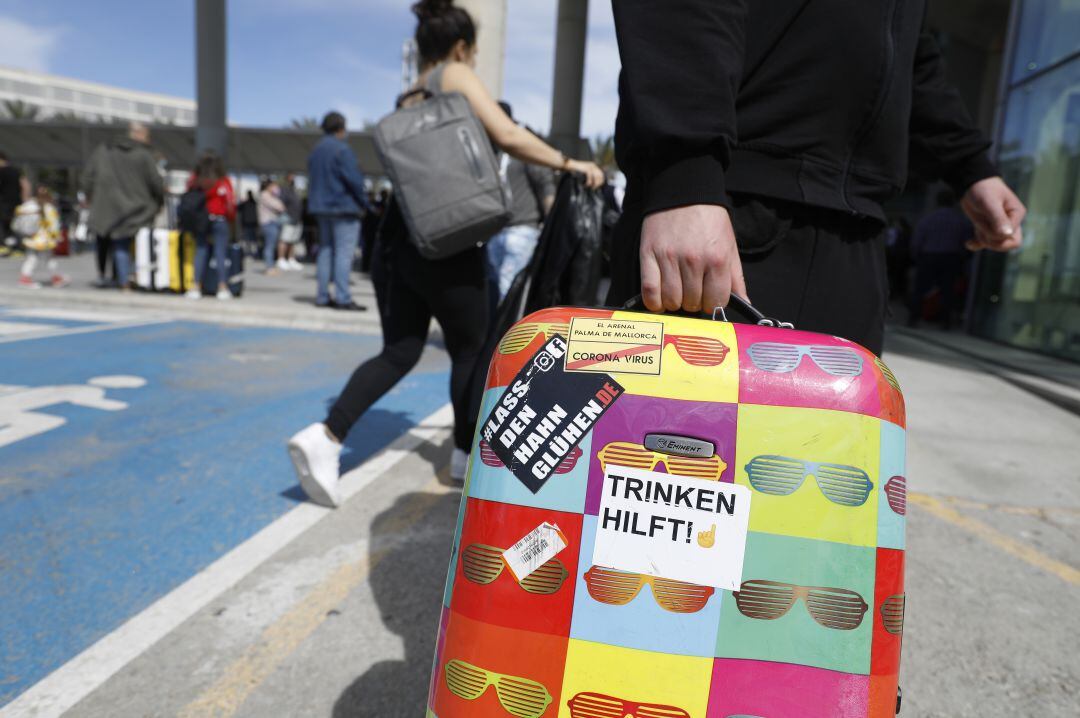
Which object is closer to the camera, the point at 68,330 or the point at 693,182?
the point at 693,182

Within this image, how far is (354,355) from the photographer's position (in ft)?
20.7

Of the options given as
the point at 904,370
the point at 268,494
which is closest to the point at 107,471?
the point at 268,494

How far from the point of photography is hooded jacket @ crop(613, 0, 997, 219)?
1275 mm

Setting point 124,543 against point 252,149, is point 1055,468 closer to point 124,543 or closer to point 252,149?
point 124,543

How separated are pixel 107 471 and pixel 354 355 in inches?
126

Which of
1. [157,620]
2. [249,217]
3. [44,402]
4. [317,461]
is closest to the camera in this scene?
[157,620]

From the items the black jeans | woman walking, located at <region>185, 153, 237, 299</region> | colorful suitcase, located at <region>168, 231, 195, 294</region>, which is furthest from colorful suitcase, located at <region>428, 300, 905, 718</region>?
colorful suitcase, located at <region>168, 231, 195, 294</region>

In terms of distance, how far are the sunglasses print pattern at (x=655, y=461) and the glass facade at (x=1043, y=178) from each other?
909 cm

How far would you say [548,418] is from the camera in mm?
1046

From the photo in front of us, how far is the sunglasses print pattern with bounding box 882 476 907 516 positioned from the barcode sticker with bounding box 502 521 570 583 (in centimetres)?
46

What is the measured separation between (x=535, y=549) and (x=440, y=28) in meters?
2.56

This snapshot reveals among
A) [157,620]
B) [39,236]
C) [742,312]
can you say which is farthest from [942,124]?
[39,236]

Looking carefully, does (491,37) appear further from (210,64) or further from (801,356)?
(801,356)

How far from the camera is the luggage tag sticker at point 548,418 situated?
1.04 m
